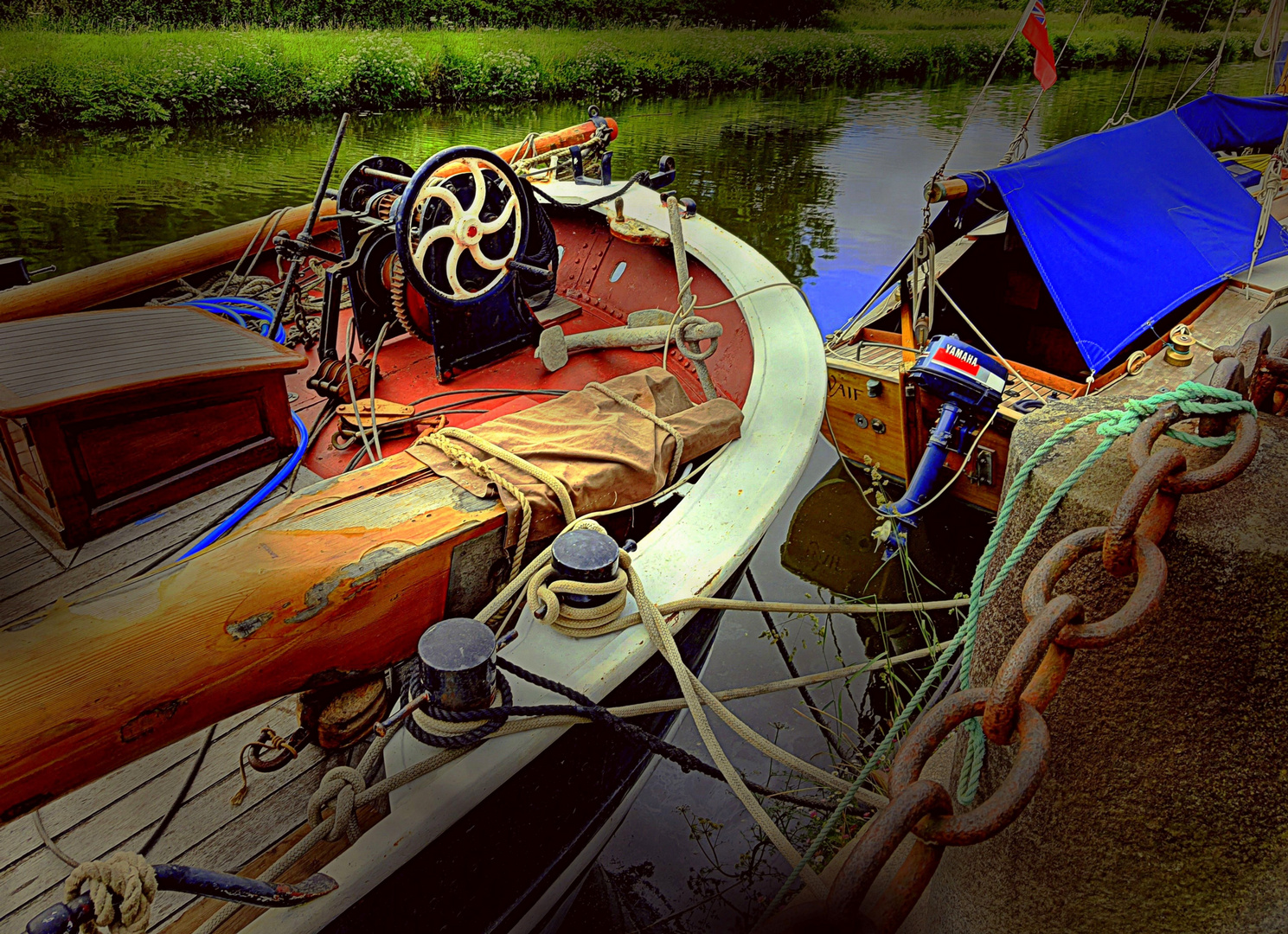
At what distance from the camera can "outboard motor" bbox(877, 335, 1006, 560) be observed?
382cm

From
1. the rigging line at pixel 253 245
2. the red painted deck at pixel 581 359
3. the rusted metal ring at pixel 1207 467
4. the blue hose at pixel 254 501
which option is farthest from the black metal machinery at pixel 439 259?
the rusted metal ring at pixel 1207 467

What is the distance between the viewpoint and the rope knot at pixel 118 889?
938mm

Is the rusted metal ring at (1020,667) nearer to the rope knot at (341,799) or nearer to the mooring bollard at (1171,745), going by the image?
→ the mooring bollard at (1171,745)

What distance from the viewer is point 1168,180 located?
5.34 meters

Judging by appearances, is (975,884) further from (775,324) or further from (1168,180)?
(1168,180)

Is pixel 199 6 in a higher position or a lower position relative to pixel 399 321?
higher

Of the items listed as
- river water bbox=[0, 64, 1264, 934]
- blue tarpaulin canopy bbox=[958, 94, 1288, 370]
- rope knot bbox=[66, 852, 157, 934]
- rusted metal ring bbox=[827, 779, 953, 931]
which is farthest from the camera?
blue tarpaulin canopy bbox=[958, 94, 1288, 370]

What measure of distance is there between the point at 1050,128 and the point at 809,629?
1597 centimetres

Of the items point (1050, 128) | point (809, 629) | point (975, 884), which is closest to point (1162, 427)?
point (975, 884)

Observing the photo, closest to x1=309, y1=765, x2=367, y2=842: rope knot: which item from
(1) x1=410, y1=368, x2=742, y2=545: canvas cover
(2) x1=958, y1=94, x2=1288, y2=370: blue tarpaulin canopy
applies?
(1) x1=410, y1=368, x2=742, y2=545: canvas cover

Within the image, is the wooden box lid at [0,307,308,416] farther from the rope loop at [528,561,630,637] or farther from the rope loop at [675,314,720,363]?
the rope loop at [675,314,720,363]

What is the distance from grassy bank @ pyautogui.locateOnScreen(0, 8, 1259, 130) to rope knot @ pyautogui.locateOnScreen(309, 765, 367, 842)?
14504mm

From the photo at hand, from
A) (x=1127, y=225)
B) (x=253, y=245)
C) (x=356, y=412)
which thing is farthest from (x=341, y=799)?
(x=1127, y=225)

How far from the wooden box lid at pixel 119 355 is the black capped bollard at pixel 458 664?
109 centimetres
